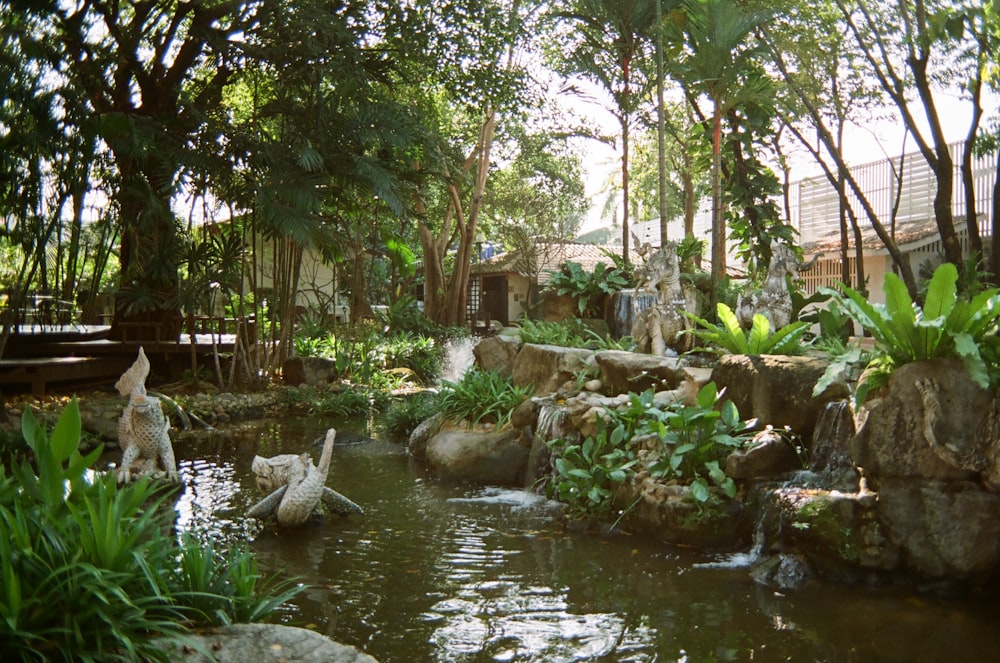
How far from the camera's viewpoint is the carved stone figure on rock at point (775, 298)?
34.5 feet

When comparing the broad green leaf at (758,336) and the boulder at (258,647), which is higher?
the broad green leaf at (758,336)

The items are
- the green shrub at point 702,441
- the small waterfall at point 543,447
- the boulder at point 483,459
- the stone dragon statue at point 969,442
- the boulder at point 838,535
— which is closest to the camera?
the stone dragon statue at point 969,442

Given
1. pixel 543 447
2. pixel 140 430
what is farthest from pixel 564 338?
pixel 140 430

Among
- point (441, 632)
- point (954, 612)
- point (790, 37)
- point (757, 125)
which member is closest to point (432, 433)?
point (441, 632)

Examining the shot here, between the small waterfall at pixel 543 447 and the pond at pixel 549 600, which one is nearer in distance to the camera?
the pond at pixel 549 600

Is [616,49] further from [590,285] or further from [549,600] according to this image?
[549,600]

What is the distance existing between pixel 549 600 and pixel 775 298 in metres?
6.13

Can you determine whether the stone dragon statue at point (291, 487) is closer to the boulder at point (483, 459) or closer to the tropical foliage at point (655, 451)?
the tropical foliage at point (655, 451)

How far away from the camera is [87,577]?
125 inches

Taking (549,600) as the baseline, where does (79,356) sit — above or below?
above

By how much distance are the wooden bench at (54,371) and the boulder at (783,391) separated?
10.3 meters

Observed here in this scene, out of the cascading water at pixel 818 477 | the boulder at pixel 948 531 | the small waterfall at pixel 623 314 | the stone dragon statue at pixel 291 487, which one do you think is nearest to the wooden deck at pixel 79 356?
the small waterfall at pixel 623 314

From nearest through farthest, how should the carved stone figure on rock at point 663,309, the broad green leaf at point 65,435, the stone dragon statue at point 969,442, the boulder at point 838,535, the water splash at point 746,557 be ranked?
the broad green leaf at point 65,435, the stone dragon statue at point 969,442, the boulder at point 838,535, the water splash at point 746,557, the carved stone figure on rock at point 663,309

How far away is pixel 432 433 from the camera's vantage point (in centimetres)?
1074
